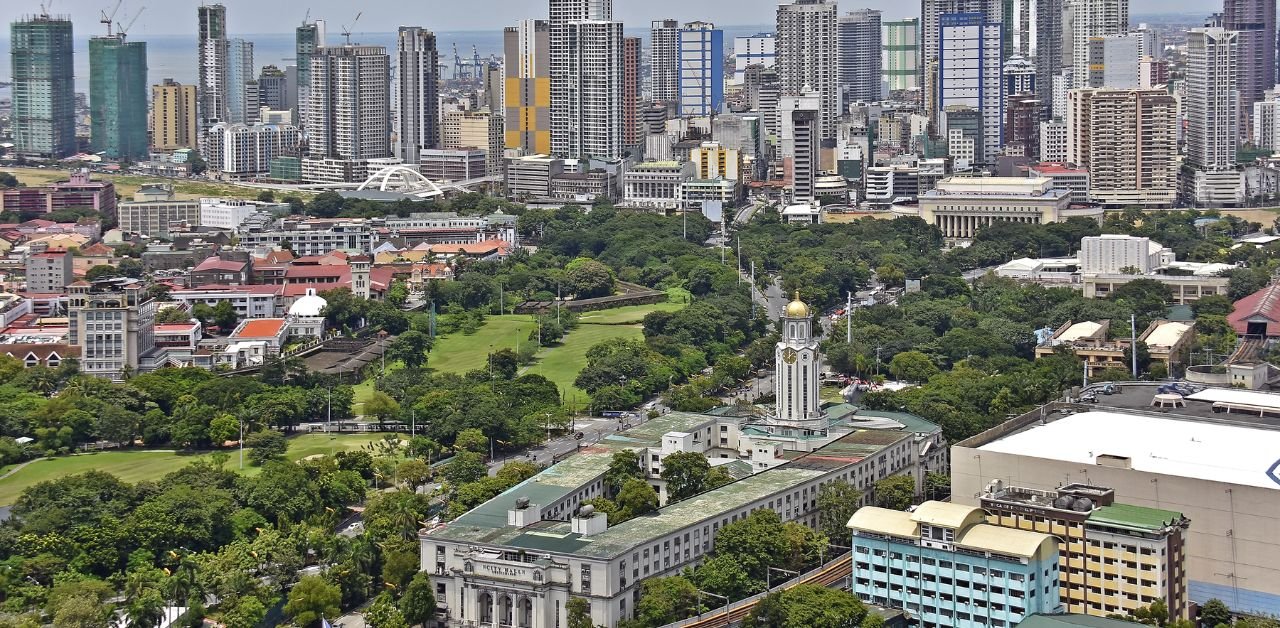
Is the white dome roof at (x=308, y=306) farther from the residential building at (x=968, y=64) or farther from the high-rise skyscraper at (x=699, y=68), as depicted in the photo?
the high-rise skyscraper at (x=699, y=68)

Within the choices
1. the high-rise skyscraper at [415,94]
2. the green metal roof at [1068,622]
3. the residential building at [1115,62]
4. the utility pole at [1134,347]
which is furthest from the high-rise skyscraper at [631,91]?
the green metal roof at [1068,622]

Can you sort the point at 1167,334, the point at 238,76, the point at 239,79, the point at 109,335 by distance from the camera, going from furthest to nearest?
the point at 238,76, the point at 239,79, the point at 1167,334, the point at 109,335

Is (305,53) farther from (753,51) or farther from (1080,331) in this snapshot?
(1080,331)

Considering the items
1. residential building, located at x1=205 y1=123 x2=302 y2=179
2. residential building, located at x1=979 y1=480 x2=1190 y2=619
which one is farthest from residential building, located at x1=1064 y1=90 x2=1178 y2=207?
residential building, located at x1=979 y1=480 x2=1190 y2=619

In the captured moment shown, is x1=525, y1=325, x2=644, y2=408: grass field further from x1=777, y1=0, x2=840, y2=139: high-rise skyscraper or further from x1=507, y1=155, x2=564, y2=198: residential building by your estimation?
x1=777, y1=0, x2=840, y2=139: high-rise skyscraper

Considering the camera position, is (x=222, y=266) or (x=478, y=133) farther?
(x=478, y=133)


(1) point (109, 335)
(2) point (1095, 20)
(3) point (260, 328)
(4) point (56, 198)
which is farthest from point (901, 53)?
(1) point (109, 335)

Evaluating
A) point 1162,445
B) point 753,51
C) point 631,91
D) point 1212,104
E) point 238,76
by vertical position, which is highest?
point 753,51
